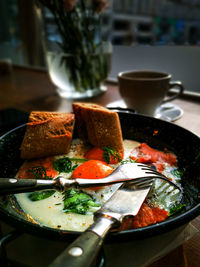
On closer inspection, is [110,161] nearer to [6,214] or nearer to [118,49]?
[6,214]

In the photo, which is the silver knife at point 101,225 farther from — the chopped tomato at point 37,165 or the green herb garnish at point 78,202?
the chopped tomato at point 37,165

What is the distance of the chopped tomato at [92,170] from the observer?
0.69 metres

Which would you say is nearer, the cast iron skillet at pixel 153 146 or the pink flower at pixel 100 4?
the cast iron skillet at pixel 153 146

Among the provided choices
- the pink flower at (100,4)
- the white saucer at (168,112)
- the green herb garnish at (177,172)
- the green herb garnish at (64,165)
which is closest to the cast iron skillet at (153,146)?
the green herb garnish at (177,172)

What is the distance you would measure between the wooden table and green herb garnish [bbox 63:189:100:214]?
19 cm

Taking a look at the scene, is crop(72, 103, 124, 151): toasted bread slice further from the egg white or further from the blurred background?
the blurred background

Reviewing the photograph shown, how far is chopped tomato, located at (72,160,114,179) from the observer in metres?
0.69

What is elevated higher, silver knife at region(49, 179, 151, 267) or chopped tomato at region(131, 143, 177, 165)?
silver knife at region(49, 179, 151, 267)

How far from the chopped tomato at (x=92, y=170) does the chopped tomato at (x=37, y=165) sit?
0.08 m

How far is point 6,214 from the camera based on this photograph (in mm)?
425

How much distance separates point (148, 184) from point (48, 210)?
26cm

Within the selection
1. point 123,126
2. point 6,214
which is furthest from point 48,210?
point 123,126

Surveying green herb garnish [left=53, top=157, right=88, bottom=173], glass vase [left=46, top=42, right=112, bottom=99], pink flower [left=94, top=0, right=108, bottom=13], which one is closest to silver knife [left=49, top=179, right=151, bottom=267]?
green herb garnish [left=53, top=157, right=88, bottom=173]

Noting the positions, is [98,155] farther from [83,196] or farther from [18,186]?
[18,186]
